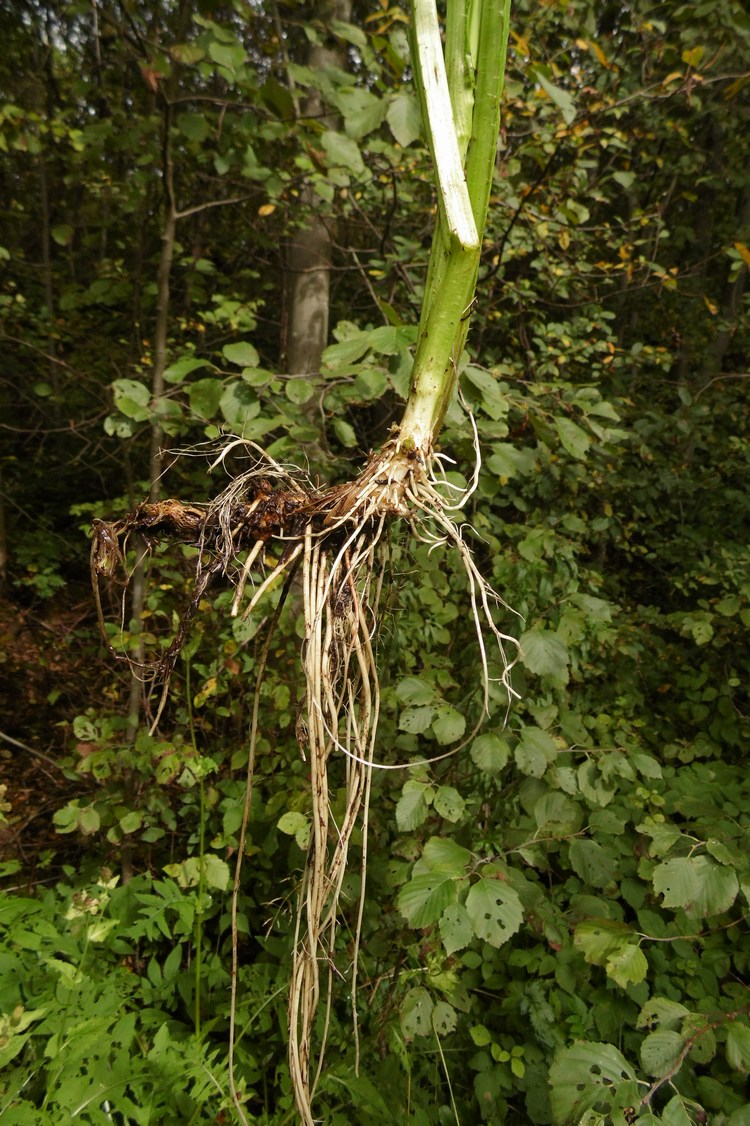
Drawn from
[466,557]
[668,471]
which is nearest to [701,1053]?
[466,557]

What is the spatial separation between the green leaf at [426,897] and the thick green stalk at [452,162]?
892mm

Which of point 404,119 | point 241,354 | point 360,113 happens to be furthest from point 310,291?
point 241,354

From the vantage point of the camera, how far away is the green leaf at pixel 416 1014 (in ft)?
4.76

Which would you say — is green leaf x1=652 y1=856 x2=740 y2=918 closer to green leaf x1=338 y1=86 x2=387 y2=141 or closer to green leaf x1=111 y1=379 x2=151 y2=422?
green leaf x1=111 y1=379 x2=151 y2=422

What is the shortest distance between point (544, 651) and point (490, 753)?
0.93ft

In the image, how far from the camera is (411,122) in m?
1.66

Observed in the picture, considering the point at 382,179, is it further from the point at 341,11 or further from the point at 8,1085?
the point at 8,1085

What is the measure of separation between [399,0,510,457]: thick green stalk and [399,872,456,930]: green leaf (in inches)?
35.1

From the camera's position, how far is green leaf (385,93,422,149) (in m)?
1.64

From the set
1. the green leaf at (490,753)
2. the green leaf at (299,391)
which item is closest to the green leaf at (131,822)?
the green leaf at (490,753)

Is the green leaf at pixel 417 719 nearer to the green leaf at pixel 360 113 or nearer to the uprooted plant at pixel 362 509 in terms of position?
the uprooted plant at pixel 362 509

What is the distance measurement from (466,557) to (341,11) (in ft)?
9.99

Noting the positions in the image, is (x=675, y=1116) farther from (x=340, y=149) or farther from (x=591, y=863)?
(x=340, y=149)

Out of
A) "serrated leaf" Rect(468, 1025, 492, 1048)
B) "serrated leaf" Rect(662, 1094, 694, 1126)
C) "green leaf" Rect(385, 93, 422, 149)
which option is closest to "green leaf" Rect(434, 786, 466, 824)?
"serrated leaf" Rect(662, 1094, 694, 1126)
